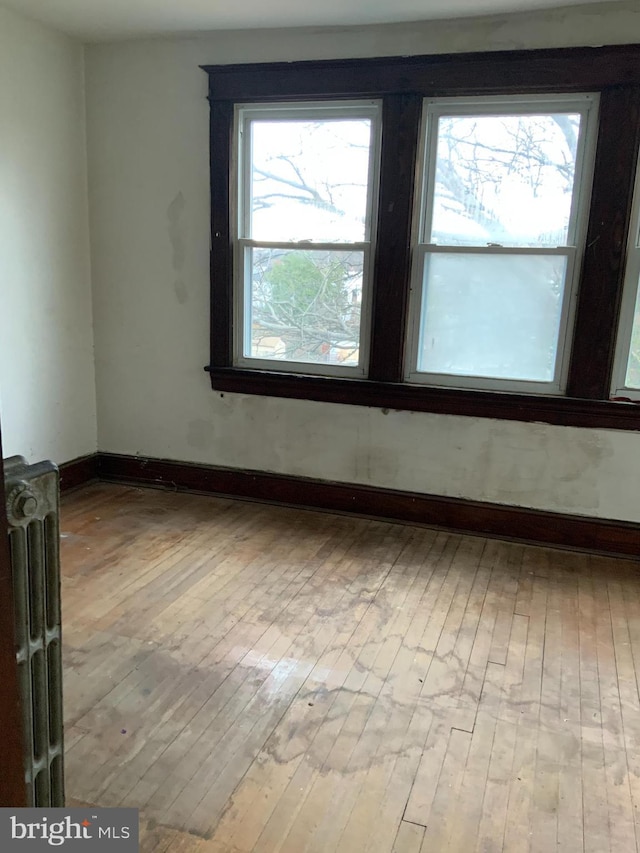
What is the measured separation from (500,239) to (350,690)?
7.60 ft

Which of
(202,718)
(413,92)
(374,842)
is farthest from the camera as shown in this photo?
(413,92)

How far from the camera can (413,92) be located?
3.35m

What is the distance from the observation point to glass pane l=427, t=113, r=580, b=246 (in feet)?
10.6

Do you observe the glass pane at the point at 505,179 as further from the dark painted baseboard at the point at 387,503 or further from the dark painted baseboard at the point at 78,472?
the dark painted baseboard at the point at 78,472

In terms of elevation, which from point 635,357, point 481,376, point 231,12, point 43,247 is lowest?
point 481,376

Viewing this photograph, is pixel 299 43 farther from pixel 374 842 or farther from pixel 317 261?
pixel 374 842

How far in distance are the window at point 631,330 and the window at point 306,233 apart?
4.23 ft

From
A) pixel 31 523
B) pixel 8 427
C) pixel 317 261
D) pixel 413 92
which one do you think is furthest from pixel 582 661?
pixel 8 427

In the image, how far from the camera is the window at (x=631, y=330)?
10.5 ft

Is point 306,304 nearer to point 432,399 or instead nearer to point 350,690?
point 432,399

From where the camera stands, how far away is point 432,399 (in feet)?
11.8

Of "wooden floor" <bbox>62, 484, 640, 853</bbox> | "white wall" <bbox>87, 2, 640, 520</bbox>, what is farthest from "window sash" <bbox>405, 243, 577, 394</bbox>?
"wooden floor" <bbox>62, 484, 640, 853</bbox>

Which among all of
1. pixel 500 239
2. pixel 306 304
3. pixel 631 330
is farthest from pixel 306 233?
pixel 631 330

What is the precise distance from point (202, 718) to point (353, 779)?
53cm
